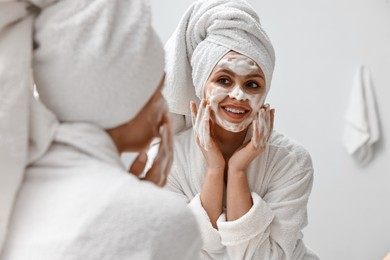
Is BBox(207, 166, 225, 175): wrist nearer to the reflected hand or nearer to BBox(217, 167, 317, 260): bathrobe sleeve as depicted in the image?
BBox(217, 167, 317, 260): bathrobe sleeve

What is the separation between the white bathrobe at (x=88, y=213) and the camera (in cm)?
75

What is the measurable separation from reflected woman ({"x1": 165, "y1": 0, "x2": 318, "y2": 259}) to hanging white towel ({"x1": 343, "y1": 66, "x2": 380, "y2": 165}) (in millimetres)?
991

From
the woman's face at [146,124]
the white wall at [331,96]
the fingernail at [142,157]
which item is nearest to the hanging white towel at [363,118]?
the white wall at [331,96]

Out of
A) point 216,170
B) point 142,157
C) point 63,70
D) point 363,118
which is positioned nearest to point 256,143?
point 216,170

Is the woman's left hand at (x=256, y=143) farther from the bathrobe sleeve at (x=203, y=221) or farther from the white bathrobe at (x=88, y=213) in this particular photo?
the white bathrobe at (x=88, y=213)

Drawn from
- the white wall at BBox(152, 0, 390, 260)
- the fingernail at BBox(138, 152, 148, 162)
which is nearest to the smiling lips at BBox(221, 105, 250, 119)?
the fingernail at BBox(138, 152, 148, 162)

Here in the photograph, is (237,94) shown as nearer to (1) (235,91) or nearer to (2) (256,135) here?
(1) (235,91)

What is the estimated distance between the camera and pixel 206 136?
5.22 ft

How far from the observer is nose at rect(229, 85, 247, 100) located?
1.54 metres

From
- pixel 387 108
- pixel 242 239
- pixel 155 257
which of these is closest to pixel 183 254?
pixel 155 257

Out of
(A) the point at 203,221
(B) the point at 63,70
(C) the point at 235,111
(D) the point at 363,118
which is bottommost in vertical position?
(D) the point at 363,118

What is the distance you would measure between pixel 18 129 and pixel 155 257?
0.73ft

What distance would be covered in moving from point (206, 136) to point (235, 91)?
135 millimetres

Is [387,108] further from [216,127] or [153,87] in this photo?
[153,87]
